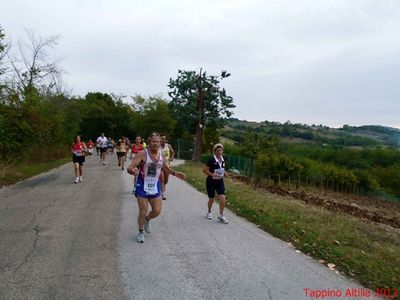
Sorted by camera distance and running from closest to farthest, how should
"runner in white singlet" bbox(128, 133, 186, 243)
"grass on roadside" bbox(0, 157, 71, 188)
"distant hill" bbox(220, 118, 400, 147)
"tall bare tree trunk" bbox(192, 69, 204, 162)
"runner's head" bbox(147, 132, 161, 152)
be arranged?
"runner in white singlet" bbox(128, 133, 186, 243), "runner's head" bbox(147, 132, 161, 152), "grass on roadside" bbox(0, 157, 71, 188), "tall bare tree trunk" bbox(192, 69, 204, 162), "distant hill" bbox(220, 118, 400, 147)

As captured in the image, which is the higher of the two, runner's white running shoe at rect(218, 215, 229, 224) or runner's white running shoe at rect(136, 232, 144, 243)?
runner's white running shoe at rect(136, 232, 144, 243)

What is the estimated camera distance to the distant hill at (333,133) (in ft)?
329

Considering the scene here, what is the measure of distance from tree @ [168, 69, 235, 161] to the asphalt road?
879 inches

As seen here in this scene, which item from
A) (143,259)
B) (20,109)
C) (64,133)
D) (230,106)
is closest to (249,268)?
(143,259)

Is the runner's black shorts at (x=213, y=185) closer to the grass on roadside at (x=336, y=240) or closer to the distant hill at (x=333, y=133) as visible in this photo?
the grass on roadside at (x=336, y=240)

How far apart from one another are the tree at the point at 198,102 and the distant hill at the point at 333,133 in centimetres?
6215

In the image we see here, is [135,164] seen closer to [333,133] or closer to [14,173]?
[14,173]

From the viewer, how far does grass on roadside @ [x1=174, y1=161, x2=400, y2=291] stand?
19.2 feet

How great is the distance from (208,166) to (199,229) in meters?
1.65

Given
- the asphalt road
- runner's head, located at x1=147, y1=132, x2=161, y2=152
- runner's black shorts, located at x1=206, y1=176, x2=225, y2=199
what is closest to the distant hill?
runner's black shorts, located at x1=206, y1=176, x2=225, y2=199

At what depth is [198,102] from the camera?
32.3m

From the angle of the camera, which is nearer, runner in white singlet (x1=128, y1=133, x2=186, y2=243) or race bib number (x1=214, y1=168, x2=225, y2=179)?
runner in white singlet (x1=128, y1=133, x2=186, y2=243)

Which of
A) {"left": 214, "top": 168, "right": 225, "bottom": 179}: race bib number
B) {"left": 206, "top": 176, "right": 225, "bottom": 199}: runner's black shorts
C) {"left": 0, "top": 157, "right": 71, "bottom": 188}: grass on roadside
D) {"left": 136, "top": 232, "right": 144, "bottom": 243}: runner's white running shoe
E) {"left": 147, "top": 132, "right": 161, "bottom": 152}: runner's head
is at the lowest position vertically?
{"left": 0, "top": 157, "right": 71, "bottom": 188}: grass on roadside

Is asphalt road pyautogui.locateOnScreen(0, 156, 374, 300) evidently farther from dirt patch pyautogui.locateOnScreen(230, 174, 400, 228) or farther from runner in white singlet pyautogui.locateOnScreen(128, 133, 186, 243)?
dirt patch pyautogui.locateOnScreen(230, 174, 400, 228)
